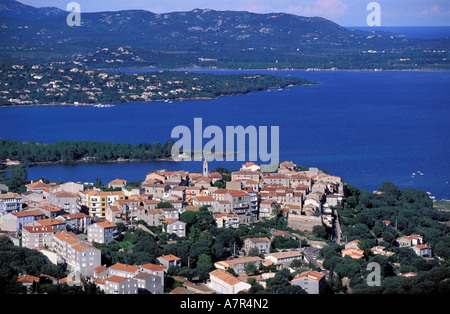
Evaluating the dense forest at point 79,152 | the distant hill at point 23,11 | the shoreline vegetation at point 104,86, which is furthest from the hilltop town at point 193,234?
the distant hill at point 23,11

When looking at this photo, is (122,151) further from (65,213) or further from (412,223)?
(412,223)

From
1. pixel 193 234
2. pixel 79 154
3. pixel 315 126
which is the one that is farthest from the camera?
pixel 315 126

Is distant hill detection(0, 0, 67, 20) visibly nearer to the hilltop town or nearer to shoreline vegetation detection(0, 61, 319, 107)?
shoreline vegetation detection(0, 61, 319, 107)

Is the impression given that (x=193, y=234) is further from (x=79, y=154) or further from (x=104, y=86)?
(x=104, y=86)

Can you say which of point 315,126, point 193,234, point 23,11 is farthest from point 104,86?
point 23,11

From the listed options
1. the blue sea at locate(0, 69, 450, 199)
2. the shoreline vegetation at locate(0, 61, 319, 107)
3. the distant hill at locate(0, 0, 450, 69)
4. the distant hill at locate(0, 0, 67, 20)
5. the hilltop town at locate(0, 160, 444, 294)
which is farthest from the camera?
A: the distant hill at locate(0, 0, 67, 20)

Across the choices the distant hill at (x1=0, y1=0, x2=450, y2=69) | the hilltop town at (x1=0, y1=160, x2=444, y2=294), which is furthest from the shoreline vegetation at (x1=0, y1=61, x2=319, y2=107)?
the hilltop town at (x1=0, y1=160, x2=444, y2=294)

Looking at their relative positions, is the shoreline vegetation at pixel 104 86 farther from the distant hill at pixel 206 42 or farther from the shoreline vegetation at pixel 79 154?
the shoreline vegetation at pixel 79 154
